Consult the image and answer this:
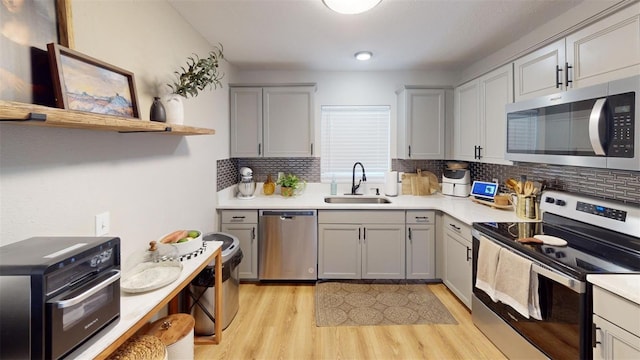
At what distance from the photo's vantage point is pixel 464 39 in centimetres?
264

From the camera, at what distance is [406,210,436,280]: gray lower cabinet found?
119 inches

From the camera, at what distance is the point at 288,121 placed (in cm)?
340

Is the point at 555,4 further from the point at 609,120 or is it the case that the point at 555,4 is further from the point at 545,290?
the point at 545,290

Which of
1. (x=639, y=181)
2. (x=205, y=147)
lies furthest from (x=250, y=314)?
(x=639, y=181)

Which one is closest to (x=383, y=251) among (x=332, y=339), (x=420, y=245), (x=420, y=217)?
(x=420, y=245)

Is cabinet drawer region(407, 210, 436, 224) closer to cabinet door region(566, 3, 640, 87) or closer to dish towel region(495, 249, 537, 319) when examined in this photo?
dish towel region(495, 249, 537, 319)

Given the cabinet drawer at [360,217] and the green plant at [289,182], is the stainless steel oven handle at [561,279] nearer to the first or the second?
the cabinet drawer at [360,217]

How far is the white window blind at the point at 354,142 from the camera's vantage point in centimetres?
374

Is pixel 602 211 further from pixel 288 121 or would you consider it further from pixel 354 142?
pixel 288 121

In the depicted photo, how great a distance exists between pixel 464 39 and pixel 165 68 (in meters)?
2.47

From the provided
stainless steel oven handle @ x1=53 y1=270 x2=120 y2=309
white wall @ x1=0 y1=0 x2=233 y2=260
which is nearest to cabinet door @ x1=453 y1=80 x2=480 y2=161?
white wall @ x1=0 y1=0 x2=233 y2=260

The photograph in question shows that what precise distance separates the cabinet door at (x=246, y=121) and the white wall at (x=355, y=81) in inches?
12.7

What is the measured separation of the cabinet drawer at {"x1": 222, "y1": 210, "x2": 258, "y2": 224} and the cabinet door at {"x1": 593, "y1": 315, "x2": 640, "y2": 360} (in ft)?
8.45

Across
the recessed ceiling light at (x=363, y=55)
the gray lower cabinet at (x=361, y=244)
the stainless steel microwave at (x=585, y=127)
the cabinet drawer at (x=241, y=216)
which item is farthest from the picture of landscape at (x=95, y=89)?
the stainless steel microwave at (x=585, y=127)
